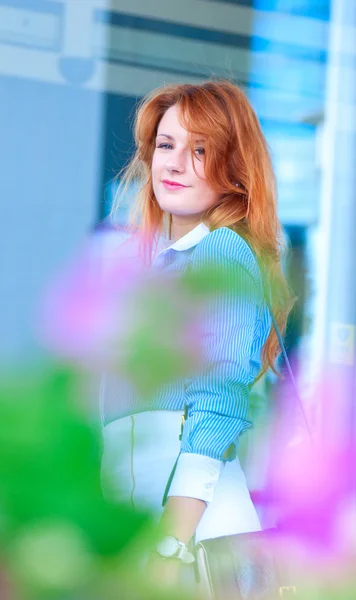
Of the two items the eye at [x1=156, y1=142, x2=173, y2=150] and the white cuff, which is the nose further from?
the white cuff

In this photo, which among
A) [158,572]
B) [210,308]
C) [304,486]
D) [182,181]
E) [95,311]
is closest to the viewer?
[158,572]

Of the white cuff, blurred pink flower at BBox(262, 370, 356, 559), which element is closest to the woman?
the white cuff

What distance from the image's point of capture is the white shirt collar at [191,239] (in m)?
1.06

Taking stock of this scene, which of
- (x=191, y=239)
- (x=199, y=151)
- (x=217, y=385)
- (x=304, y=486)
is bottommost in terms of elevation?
(x=304, y=486)

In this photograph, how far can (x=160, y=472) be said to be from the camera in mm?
945

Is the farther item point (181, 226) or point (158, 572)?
point (181, 226)

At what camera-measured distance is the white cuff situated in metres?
0.92

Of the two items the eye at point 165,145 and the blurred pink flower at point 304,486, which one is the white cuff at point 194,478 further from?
the eye at point 165,145

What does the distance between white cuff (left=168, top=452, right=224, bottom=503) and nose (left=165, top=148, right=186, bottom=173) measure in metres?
0.37

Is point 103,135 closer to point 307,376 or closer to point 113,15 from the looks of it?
point 113,15

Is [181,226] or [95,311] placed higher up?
[181,226]

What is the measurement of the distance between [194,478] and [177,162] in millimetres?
410

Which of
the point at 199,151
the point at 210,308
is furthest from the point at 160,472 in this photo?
the point at 199,151

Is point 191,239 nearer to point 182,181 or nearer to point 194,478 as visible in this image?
point 182,181
